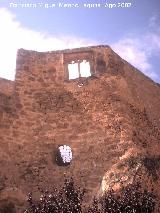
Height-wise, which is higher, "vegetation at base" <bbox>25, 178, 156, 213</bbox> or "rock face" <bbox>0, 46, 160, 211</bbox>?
"rock face" <bbox>0, 46, 160, 211</bbox>

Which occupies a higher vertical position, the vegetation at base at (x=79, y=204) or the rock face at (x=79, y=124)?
the rock face at (x=79, y=124)

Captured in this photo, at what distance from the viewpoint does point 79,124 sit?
15.9 m

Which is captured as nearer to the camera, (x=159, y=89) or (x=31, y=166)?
(x=31, y=166)

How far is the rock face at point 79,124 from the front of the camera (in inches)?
541

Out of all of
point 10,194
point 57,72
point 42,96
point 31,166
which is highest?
point 57,72

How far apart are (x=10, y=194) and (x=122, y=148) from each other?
15.3ft

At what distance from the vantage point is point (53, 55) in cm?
1838

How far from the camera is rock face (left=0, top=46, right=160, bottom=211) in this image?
1375 centimetres

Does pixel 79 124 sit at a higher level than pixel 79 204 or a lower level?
higher

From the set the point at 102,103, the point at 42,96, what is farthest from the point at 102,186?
the point at 42,96

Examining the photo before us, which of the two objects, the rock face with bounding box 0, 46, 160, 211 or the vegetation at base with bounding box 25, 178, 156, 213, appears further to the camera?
the rock face with bounding box 0, 46, 160, 211

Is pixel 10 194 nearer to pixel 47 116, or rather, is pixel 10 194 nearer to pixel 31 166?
pixel 31 166

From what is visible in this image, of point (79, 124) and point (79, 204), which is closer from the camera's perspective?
point (79, 204)

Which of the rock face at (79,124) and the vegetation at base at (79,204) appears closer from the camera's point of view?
the vegetation at base at (79,204)
